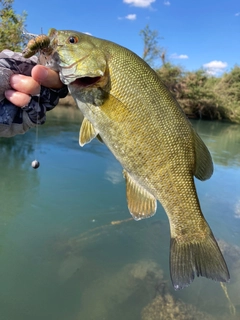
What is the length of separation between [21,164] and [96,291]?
6.22 meters

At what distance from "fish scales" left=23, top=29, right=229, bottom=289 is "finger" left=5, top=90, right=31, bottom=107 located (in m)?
0.29

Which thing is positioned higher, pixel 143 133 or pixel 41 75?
pixel 41 75

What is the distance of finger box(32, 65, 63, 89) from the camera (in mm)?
1898

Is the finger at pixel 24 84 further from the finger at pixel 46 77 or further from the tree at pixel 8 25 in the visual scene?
the tree at pixel 8 25

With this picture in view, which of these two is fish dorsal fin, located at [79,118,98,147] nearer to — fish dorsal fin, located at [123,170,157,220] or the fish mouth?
the fish mouth

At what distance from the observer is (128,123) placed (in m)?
1.98

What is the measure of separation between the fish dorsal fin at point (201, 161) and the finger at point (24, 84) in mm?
1224

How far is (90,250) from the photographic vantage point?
5871mm

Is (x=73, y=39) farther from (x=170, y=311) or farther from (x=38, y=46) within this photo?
(x=170, y=311)

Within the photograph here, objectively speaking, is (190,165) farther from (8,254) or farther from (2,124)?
(8,254)

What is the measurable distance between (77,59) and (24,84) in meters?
0.41

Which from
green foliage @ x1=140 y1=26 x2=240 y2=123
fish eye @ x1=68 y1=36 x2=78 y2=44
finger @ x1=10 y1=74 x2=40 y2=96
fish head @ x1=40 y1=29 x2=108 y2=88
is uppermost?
fish eye @ x1=68 y1=36 x2=78 y2=44

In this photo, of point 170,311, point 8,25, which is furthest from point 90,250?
point 8,25

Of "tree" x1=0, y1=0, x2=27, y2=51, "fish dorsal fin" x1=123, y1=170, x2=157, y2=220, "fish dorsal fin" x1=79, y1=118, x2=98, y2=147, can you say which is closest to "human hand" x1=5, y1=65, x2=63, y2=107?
"fish dorsal fin" x1=79, y1=118, x2=98, y2=147
